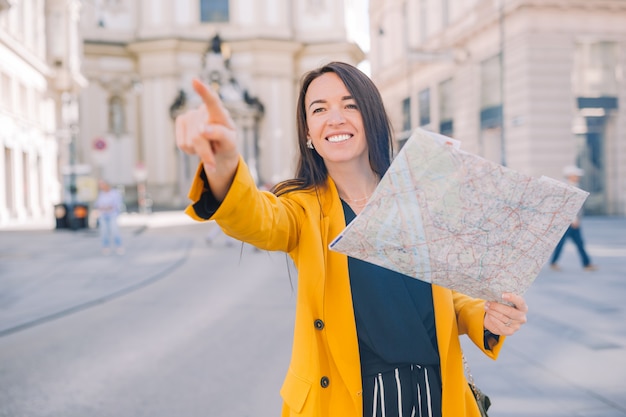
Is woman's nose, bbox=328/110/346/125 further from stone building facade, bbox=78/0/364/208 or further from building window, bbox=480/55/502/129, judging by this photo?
stone building facade, bbox=78/0/364/208

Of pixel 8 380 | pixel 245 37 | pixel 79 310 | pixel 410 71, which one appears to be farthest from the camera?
pixel 245 37

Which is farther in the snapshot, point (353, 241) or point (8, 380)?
point (8, 380)

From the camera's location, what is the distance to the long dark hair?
→ 1.99m

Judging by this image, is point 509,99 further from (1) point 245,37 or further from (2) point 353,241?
(1) point 245,37

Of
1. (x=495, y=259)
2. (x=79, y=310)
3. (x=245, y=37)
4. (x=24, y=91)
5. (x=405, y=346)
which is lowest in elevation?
(x=79, y=310)

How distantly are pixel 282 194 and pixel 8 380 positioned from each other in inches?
162

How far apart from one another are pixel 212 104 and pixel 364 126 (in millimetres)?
725

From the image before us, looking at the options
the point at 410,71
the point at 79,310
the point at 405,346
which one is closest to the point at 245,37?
the point at 410,71

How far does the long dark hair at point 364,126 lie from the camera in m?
1.99

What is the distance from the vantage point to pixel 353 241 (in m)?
1.48

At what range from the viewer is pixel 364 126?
6.54 feet

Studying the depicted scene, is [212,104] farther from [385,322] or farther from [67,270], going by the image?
[67,270]

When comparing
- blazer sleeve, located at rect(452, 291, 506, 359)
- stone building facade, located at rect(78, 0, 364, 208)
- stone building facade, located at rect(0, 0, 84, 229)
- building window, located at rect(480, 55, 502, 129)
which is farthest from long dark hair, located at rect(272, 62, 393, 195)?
stone building facade, located at rect(78, 0, 364, 208)

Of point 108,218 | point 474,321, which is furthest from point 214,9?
point 474,321
